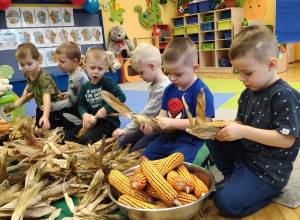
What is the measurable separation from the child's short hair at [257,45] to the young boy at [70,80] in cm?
157

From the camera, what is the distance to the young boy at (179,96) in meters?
1.44

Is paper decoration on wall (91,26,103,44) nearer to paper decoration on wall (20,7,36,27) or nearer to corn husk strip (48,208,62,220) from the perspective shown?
paper decoration on wall (20,7,36,27)

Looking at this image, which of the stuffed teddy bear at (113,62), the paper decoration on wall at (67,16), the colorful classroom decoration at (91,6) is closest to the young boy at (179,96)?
the stuffed teddy bear at (113,62)

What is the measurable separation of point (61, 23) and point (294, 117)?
5.22m

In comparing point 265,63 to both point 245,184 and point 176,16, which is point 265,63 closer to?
point 245,184

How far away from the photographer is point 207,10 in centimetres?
632

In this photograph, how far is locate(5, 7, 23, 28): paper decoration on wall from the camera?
477 centimetres

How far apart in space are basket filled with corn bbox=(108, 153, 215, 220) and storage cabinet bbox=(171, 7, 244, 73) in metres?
5.24

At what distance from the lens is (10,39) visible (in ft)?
16.0

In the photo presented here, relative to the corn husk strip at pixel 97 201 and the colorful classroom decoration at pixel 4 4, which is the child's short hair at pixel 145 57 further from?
the colorful classroom decoration at pixel 4 4

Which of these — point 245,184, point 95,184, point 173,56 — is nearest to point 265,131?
point 245,184

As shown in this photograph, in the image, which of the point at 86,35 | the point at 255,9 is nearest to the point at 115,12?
the point at 86,35

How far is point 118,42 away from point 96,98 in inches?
160

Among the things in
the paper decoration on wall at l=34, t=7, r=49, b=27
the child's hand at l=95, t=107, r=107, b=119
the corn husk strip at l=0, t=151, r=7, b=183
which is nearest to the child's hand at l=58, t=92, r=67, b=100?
the child's hand at l=95, t=107, r=107, b=119
